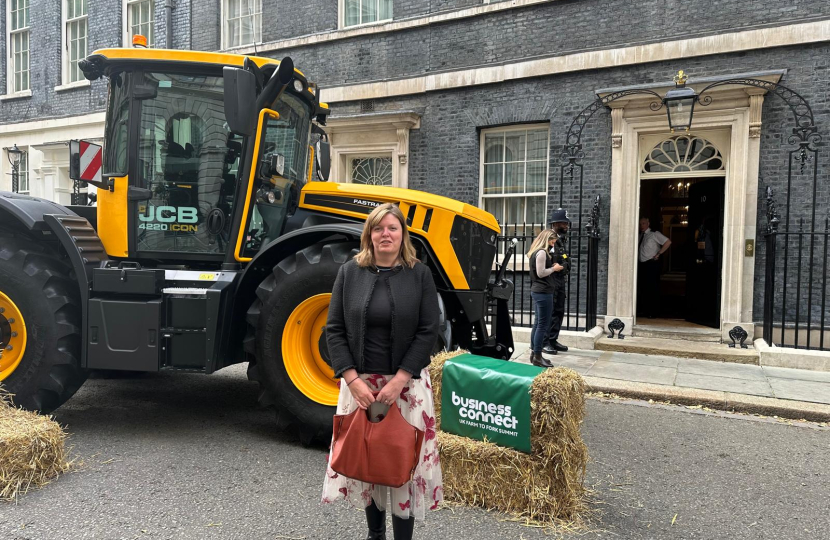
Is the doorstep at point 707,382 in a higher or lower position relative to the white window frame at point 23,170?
lower

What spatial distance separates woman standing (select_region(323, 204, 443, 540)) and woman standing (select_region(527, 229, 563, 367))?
450 cm

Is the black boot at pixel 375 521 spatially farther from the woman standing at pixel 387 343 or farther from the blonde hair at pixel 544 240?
the blonde hair at pixel 544 240

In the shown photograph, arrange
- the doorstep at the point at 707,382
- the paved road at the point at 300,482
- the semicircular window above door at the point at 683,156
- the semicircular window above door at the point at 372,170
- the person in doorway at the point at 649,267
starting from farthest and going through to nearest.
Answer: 1. the semicircular window above door at the point at 372,170
2. the person in doorway at the point at 649,267
3. the semicircular window above door at the point at 683,156
4. the doorstep at the point at 707,382
5. the paved road at the point at 300,482

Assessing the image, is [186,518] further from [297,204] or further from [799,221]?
[799,221]

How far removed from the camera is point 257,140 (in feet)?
14.8

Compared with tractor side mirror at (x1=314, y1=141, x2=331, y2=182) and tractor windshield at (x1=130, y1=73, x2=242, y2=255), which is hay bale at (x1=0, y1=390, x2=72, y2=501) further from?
tractor side mirror at (x1=314, y1=141, x2=331, y2=182)

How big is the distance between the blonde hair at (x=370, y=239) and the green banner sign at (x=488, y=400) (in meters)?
1.01

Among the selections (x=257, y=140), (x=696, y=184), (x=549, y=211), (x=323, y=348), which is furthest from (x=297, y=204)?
(x=696, y=184)

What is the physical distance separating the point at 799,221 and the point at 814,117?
1451 millimetres

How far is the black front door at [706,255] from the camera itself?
9148 mm

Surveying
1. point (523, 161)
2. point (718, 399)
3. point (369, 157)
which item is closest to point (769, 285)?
point (718, 399)

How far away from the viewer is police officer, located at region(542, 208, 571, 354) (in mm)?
7113

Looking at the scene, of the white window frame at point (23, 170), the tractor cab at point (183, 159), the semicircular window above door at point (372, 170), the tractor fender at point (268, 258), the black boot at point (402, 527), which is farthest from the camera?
the white window frame at point (23, 170)

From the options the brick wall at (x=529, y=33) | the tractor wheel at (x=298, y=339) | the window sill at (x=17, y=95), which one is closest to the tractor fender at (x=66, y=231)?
the tractor wheel at (x=298, y=339)
